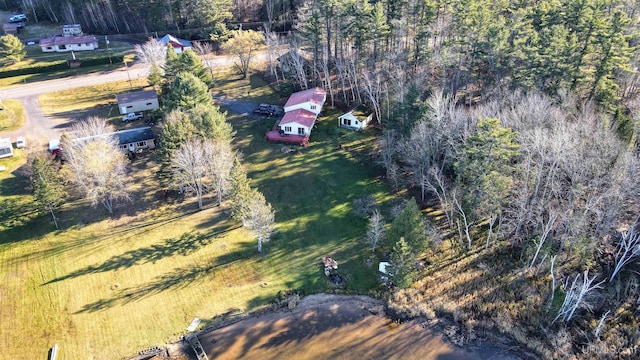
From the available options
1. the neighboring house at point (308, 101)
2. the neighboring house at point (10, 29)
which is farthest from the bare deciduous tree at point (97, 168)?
the neighboring house at point (10, 29)

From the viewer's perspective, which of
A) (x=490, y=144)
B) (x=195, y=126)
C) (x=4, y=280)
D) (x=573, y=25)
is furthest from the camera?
(x=573, y=25)

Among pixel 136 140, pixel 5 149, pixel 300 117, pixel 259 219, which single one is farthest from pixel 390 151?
pixel 5 149

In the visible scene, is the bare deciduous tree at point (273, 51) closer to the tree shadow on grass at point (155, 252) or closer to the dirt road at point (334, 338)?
the tree shadow on grass at point (155, 252)

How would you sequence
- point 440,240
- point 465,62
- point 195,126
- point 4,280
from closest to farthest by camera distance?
point 4,280 → point 440,240 → point 195,126 → point 465,62

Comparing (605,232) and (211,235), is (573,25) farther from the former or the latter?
(211,235)

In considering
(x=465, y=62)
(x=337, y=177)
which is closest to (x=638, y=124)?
(x=465, y=62)

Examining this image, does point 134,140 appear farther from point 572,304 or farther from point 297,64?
point 572,304

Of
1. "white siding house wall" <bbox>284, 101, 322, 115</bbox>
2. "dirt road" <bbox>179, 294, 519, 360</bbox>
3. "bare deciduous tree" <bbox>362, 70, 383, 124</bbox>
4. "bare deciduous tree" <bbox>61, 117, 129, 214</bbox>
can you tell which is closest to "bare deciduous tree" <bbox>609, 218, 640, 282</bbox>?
"dirt road" <bbox>179, 294, 519, 360</bbox>
